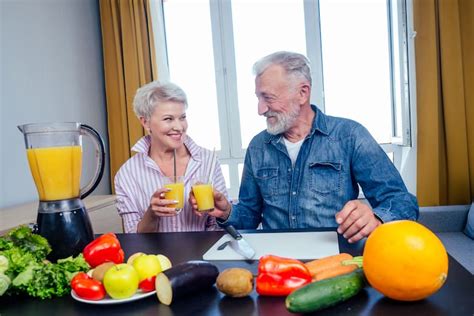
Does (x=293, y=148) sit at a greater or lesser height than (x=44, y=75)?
lesser

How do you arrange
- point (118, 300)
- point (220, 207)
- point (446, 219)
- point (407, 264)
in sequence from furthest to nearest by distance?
point (446, 219), point (220, 207), point (118, 300), point (407, 264)

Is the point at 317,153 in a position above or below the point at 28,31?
below

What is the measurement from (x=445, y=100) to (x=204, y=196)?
247cm

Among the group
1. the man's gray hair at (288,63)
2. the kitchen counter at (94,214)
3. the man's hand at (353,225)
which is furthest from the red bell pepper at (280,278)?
the kitchen counter at (94,214)

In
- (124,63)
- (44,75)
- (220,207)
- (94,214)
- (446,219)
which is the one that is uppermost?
(124,63)

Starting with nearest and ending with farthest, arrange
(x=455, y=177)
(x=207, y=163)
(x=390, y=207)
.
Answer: (x=390, y=207)
(x=207, y=163)
(x=455, y=177)

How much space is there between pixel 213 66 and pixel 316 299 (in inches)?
134

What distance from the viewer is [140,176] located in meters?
1.87

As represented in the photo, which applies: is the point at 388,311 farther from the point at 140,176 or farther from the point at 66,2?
the point at 66,2

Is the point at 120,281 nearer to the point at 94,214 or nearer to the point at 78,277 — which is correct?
the point at 78,277

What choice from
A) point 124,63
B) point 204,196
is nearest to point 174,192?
point 204,196

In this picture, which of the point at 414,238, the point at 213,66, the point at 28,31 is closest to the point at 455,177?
the point at 213,66

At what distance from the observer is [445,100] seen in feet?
10.4

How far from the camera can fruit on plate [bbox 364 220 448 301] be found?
0.67 meters
